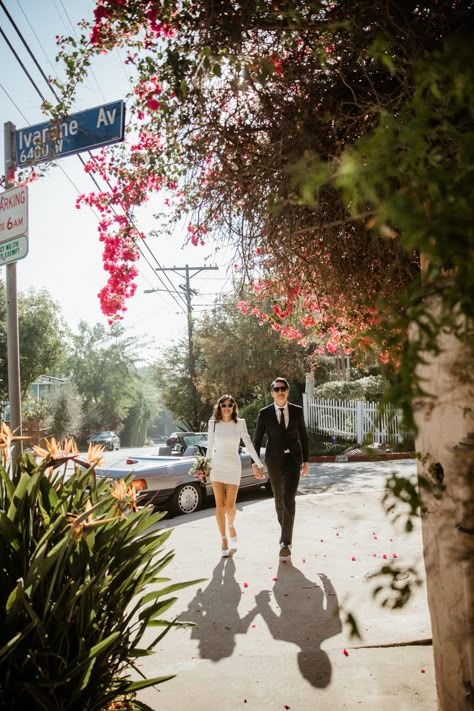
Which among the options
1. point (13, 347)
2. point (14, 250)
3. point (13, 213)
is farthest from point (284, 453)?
point (13, 213)

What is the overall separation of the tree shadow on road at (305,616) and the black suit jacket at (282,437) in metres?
1.21

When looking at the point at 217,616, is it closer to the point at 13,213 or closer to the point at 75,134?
the point at 13,213

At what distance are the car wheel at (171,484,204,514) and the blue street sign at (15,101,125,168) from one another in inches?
248

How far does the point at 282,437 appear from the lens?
6.73 meters

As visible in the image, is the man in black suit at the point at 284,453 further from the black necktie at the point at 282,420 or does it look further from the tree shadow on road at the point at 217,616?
the tree shadow on road at the point at 217,616

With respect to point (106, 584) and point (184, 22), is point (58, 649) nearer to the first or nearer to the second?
point (106, 584)

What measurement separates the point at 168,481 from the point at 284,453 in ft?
11.8

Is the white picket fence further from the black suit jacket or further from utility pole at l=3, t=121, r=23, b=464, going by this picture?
utility pole at l=3, t=121, r=23, b=464

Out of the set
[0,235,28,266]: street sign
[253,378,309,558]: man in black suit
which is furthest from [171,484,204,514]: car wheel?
[0,235,28,266]: street sign

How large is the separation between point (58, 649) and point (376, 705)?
1.84 meters

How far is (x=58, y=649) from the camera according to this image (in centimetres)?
A: 232

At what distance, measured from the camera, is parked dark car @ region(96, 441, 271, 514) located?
9414mm

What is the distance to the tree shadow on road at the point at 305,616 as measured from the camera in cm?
376

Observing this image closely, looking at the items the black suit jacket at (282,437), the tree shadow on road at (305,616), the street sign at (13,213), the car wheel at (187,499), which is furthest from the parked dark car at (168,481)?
the street sign at (13,213)
